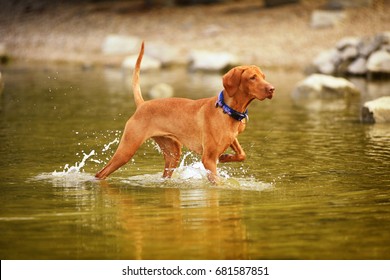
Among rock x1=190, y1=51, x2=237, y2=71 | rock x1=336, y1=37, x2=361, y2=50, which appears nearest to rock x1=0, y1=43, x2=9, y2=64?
rock x1=190, y1=51, x2=237, y2=71

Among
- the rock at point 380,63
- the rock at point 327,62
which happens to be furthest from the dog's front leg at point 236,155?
the rock at point 327,62

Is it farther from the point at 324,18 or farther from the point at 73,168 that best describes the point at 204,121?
the point at 324,18

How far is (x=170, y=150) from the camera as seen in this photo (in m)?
9.48

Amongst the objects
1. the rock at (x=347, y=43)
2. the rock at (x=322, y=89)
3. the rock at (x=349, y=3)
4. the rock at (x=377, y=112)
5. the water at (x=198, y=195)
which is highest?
the rock at (x=349, y=3)

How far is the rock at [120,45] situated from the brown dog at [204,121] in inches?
644

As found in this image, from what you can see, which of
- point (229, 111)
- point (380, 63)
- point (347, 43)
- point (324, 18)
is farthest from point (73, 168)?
point (324, 18)

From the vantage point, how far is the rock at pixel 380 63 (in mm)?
21266

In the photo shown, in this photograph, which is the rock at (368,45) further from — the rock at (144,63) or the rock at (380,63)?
the rock at (144,63)

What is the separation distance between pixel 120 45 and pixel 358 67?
6647mm

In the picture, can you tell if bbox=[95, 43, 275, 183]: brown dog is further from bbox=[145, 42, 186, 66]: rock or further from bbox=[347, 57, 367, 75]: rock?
bbox=[145, 42, 186, 66]: rock

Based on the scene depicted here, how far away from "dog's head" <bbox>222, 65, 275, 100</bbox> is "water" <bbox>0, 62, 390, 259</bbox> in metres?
0.90

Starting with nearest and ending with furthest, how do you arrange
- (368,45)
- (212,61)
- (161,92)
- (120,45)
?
(161,92), (368,45), (212,61), (120,45)
